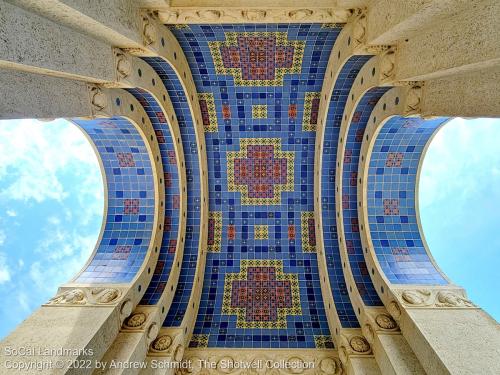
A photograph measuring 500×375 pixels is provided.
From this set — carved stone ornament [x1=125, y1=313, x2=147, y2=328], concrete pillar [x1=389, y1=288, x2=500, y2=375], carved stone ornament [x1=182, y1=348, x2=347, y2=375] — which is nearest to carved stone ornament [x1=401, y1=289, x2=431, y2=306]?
concrete pillar [x1=389, y1=288, x2=500, y2=375]

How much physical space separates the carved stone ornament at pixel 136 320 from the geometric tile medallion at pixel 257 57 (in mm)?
8338

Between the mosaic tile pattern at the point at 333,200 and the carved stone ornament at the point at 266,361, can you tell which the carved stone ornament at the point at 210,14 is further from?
the carved stone ornament at the point at 266,361

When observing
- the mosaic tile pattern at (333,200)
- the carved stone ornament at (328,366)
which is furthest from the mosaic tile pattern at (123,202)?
the carved stone ornament at (328,366)

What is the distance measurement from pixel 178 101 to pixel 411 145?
7.93m

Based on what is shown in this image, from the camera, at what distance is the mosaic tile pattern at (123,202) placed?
10742 millimetres

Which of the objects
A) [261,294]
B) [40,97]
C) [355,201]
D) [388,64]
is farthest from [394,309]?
[40,97]

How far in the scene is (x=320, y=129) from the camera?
40.2ft

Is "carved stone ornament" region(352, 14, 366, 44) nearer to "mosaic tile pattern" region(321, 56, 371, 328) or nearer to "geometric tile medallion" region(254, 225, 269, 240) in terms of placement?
"mosaic tile pattern" region(321, 56, 371, 328)

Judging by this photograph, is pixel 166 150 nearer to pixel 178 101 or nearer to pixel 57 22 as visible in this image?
pixel 178 101

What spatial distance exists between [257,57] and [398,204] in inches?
277

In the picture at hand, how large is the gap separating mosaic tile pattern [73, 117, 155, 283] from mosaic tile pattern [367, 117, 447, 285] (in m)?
7.82

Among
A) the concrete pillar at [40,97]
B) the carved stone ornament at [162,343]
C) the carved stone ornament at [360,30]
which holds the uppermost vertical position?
the carved stone ornament at [360,30]

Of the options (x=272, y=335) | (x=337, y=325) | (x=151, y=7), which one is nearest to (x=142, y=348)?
(x=272, y=335)

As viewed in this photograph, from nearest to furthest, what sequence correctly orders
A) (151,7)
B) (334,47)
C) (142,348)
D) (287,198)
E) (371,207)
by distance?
1. (151,7)
2. (142,348)
3. (334,47)
4. (371,207)
5. (287,198)
